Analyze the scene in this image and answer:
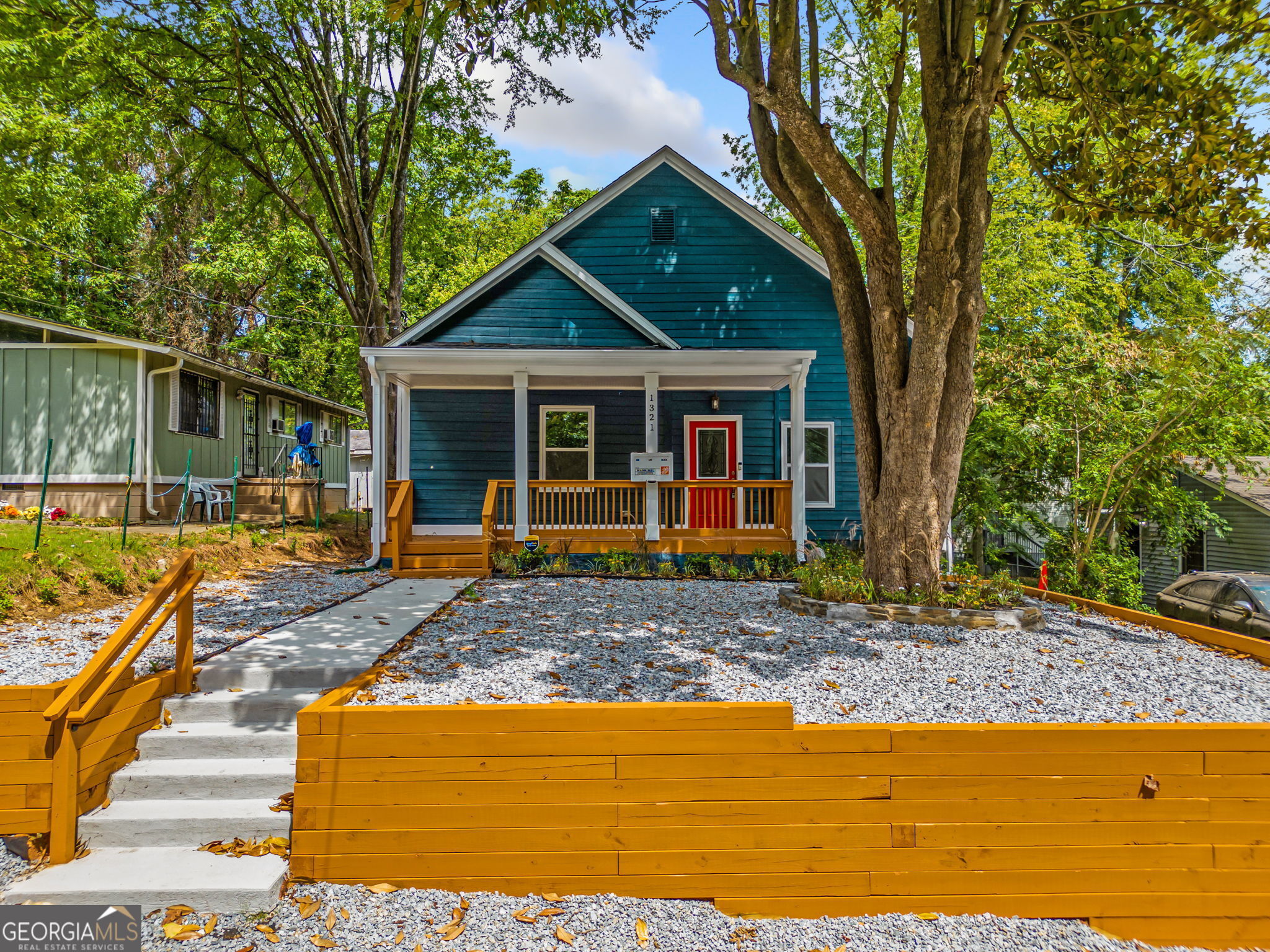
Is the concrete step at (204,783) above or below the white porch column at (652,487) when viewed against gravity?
below

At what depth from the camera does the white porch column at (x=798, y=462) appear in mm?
10141

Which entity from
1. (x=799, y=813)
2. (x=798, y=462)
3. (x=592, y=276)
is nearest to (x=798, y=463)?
(x=798, y=462)

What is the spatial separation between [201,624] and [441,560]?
3.51 metres

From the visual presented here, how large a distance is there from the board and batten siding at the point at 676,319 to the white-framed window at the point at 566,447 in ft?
0.50

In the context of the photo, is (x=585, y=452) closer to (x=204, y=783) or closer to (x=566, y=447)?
(x=566, y=447)

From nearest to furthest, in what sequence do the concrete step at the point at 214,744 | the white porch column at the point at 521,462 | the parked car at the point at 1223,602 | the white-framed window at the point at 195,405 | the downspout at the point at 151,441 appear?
the concrete step at the point at 214,744
the parked car at the point at 1223,602
the white porch column at the point at 521,462
the downspout at the point at 151,441
the white-framed window at the point at 195,405

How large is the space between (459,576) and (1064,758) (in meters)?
7.45

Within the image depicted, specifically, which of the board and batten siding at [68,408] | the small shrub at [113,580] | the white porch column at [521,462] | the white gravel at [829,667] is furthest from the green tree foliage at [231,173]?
the white gravel at [829,667]

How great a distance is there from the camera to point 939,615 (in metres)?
5.98

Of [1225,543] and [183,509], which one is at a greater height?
[183,509]

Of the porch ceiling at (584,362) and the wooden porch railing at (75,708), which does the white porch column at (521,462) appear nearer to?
the porch ceiling at (584,362)

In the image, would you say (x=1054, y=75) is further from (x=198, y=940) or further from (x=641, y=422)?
(x=198, y=940)

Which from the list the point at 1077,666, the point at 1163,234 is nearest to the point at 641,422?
the point at 1077,666

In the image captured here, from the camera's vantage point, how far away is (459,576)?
9.25 metres
